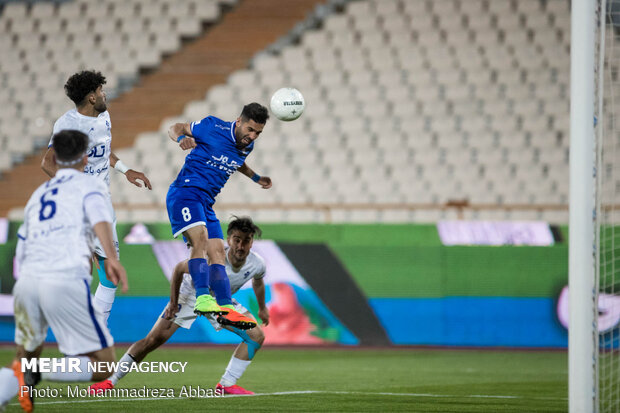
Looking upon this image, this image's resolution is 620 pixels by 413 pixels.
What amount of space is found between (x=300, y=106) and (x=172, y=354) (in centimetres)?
639

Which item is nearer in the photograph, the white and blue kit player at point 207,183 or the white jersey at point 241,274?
the white and blue kit player at point 207,183

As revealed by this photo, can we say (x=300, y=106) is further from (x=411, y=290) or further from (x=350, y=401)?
(x=411, y=290)

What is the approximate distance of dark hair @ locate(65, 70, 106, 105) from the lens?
8.19 meters

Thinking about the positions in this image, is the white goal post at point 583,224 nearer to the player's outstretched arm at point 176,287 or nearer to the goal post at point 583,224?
the goal post at point 583,224

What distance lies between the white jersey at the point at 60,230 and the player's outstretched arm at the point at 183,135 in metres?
2.33

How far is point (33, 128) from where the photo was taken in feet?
69.4

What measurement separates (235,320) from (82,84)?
2.51 m

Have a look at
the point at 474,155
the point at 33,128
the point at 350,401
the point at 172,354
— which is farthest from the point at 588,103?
the point at 33,128

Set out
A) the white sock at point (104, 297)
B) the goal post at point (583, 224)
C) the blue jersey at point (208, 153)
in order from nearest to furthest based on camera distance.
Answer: the goal post at point (583, 224) → the blue jersey at point (208, 153) → the white sock at point (104, 297)

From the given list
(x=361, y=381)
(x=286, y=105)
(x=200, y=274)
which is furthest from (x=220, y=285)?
(x=361, y=381)

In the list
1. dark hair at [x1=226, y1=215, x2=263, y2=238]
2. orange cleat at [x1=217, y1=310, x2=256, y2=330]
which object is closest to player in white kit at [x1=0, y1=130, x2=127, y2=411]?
orange cleat at [x1=217, y1=310, x2=256, y2=330]

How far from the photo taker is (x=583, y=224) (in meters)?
6.91

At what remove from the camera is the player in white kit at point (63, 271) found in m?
5.83

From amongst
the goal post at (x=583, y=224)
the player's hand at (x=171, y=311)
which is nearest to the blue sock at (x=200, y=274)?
the player's hand at (x=171, y=311)
